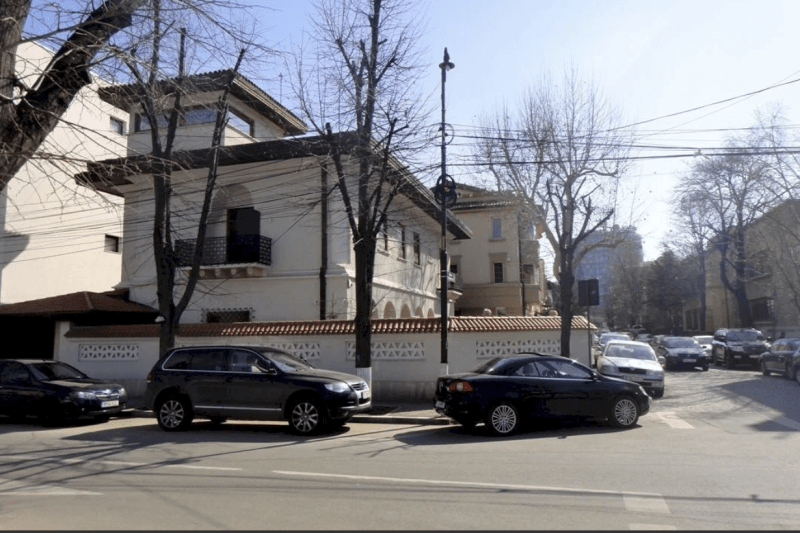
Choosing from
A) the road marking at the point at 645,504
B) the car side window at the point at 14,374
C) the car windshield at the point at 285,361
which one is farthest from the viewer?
the car side window at the point at 14,374

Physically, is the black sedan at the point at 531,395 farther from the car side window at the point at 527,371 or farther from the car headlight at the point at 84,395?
the car headlight at the point at 84,395

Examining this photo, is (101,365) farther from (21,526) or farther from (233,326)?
(21,526)

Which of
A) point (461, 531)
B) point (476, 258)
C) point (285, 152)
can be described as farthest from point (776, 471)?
point (476, 258)

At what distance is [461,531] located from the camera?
19.2ft

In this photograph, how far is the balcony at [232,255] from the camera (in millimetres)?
22031

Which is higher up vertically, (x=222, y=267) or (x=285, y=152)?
(x=285, y=152)

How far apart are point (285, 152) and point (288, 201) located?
5.42ft

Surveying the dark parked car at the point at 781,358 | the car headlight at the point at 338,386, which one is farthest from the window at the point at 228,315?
the dark parked car at the point at 781,358

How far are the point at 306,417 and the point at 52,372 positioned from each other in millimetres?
7024

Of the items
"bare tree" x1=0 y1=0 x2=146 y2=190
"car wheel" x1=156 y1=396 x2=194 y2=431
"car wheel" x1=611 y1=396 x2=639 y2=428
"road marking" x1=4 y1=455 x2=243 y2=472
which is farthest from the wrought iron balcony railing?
"bare tree" x1=0 y1=0 x2=146 y2=190

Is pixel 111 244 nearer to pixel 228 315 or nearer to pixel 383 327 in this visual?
pixel 228 315

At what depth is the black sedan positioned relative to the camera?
1197cm

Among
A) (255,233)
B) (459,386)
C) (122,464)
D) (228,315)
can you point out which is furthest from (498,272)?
(122,464)

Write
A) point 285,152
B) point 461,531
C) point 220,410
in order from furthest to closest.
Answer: point 285,152, point 220,410, point 461,531
